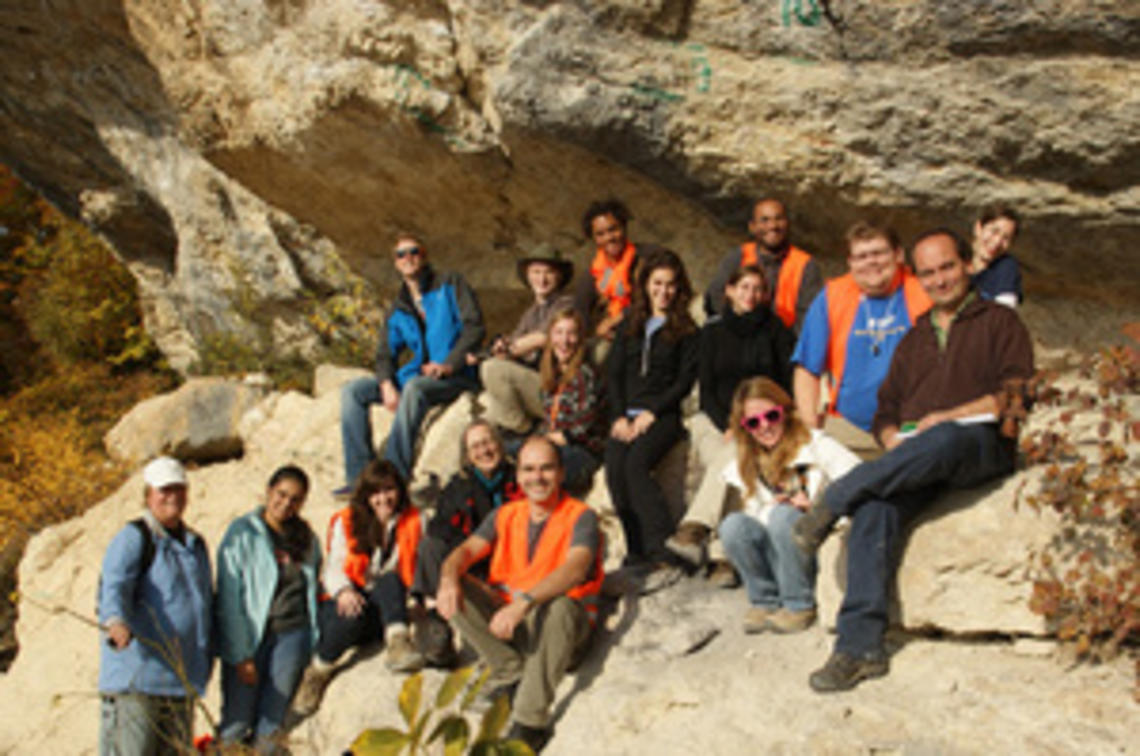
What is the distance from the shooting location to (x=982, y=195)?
228 inches

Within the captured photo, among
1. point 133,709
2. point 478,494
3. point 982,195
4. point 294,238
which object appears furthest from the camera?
point 294,238

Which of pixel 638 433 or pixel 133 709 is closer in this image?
pixel 133 709

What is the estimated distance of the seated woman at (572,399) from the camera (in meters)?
5.98

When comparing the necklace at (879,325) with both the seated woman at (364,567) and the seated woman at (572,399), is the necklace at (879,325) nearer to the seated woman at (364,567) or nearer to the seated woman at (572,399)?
the seated woman at (572,399)

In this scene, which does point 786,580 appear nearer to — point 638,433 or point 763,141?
point 638,433

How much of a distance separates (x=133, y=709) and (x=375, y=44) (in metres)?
4.85

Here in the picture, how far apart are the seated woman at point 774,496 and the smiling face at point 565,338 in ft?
5.38

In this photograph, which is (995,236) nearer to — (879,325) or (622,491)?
(879,325)

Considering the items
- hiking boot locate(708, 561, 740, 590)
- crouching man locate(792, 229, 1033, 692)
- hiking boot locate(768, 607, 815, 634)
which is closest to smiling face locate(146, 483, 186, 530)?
hiking boot locate(708, 561, 740, 590)

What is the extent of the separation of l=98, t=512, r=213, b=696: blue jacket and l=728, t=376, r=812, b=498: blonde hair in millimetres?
3010

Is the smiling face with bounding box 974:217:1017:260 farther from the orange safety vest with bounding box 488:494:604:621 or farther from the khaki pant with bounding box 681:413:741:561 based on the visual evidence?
the orange safety vest with bounding box 488:494:604:621

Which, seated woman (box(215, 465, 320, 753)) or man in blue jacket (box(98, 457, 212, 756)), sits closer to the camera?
man in blue jacket (box(98, 457, 212, 756))

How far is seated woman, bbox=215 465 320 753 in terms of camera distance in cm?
540

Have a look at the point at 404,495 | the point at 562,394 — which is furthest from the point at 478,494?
the point at 562,394
